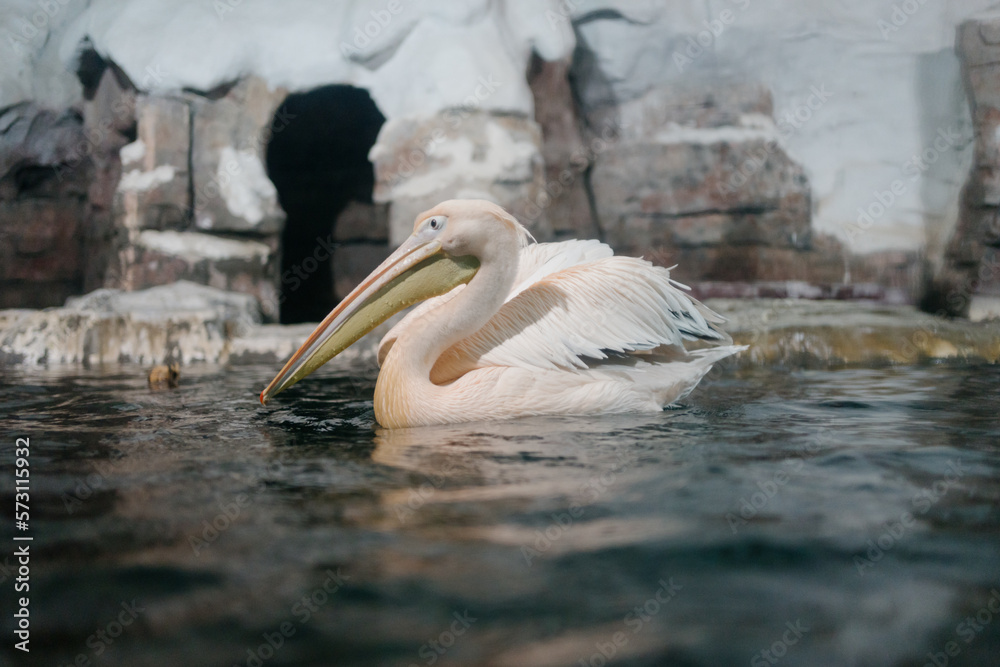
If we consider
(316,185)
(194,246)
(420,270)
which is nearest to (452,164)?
(194,246)

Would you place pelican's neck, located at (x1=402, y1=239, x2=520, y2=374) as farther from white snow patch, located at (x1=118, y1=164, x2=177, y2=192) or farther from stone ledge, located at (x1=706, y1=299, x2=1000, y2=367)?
white snow patch, located at (x1=118, y1=164, x2=177, y2=192)

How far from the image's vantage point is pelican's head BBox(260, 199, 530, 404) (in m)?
2.68

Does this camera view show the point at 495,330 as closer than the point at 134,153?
Yes

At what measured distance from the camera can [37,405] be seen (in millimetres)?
3309

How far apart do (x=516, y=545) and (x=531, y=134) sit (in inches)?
245

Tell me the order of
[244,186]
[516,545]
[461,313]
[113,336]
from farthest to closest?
1. [244,186]
2. [113,336]
3. [461,313]
4. [516,545]

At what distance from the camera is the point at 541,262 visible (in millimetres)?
3250

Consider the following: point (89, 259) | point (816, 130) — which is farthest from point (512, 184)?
point (89, 259)

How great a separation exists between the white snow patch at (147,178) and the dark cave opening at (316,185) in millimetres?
2483

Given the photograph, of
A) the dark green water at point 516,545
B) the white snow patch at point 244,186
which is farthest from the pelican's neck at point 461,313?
the white snow patch at point 244,186

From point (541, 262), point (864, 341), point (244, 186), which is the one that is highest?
point (244, 186)

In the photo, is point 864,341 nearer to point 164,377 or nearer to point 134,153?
point 164,377

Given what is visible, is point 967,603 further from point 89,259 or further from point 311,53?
point 89,259

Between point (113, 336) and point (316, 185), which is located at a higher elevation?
point (316, 185)
